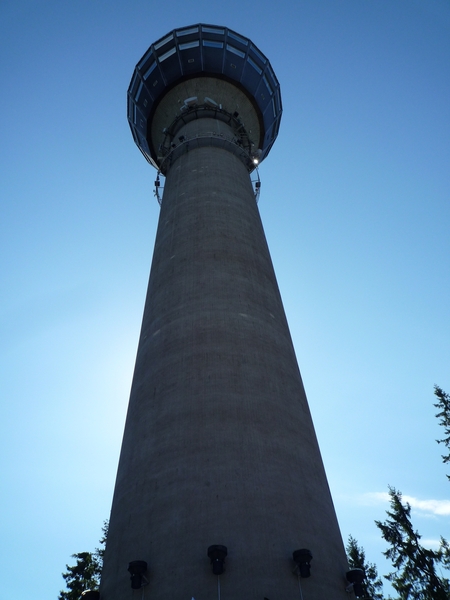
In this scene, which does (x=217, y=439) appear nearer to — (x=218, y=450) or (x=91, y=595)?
(x=218, y=450)

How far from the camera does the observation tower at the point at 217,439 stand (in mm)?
8438

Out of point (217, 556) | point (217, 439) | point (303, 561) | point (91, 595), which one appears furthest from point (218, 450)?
point (91, 595)

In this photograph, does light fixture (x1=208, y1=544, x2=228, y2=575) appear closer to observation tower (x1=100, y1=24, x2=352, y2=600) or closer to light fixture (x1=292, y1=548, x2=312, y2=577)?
observation tower (x1=100, y1=24, x2=352, y2=600)

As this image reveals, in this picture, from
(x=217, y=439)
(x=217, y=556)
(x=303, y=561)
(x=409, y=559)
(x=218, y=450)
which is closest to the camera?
(x=217, y=556)

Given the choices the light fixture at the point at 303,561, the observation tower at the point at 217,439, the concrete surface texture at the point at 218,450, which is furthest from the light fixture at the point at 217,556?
the light fixture at the point at 303,561

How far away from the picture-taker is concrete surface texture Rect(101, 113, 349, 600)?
334 inches

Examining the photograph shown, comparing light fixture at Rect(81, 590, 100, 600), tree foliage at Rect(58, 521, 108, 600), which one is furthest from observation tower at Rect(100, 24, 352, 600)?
tree foliage at Rect(58, 521, 108, 600)

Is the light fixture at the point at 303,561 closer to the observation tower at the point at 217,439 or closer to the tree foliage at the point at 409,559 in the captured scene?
the observation tower at the point at 217,439

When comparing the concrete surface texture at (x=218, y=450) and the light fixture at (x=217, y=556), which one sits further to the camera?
the concrete surface texture at (x=218, y=450)

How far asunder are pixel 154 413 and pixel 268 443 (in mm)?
2762

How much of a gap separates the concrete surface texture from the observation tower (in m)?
0.03

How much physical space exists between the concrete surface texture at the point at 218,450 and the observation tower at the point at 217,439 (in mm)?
28

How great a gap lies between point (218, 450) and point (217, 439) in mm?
262

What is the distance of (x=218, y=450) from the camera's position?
9.95 metres
